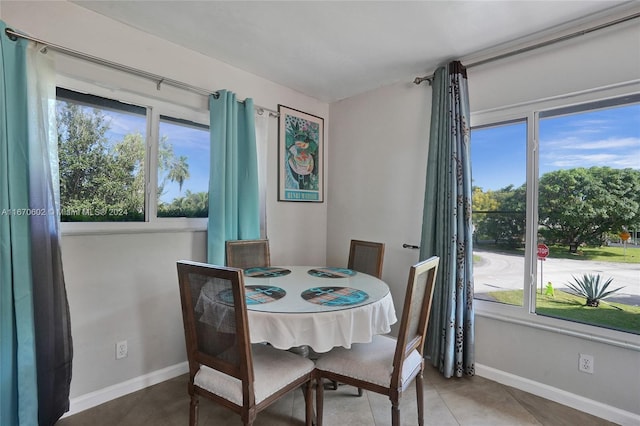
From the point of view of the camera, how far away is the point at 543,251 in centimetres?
221

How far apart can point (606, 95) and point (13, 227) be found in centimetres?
350

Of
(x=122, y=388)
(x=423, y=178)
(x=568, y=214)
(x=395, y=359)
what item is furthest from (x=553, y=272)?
(x=122, y=388)

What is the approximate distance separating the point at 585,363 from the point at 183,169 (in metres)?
3.10

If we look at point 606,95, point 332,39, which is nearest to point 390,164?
point 332,39

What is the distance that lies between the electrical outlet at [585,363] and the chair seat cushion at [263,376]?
1.74 m

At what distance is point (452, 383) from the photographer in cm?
225

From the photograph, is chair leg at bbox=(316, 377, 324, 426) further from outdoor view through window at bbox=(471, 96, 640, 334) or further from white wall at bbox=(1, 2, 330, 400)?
outdoor view through window at bbox=(471, 96, 640, 334)

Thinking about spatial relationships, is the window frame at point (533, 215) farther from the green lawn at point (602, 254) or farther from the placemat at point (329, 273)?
the placemat at point (329, 273)

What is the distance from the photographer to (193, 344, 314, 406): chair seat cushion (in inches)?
54.0

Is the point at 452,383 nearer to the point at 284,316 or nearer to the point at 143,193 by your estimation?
the point at 284,316

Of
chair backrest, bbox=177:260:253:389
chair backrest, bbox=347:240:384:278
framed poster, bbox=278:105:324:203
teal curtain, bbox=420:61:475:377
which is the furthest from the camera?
framed poster, bbox=278:105:324:203

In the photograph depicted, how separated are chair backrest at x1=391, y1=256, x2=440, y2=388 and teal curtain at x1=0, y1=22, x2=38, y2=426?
1885 mm

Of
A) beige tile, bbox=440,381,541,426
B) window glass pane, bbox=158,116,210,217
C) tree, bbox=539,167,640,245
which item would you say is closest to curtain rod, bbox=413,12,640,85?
tree, bbox=539,167,640,245

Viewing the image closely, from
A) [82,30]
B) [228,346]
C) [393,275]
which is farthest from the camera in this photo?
[393,275]
